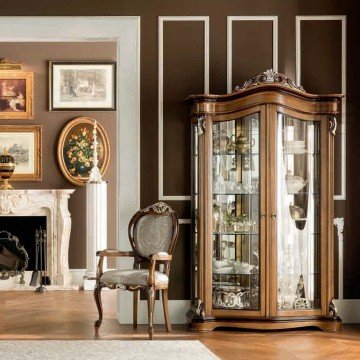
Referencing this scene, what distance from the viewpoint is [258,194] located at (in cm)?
701

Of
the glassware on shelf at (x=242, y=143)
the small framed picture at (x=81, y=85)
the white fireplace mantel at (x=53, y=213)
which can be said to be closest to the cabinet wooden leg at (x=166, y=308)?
the glassware on shelf at (x=242, y=143)

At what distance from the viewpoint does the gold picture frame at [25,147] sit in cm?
1073

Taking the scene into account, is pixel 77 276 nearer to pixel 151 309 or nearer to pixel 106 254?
pixel 106 254

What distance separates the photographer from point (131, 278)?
6762 mm

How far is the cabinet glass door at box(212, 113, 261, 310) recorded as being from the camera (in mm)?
7023

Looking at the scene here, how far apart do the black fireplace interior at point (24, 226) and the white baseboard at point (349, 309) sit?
14.9 ft

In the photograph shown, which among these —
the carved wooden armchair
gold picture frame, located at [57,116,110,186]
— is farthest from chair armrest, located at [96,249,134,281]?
gold picture frame, located at [57,116,110,186]

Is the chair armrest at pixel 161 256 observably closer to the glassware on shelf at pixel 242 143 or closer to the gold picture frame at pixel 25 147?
the glassware on shelf at pixel 242 143

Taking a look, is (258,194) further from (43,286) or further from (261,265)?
(43,286)

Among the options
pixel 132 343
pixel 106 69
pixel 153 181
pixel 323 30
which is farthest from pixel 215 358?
pixel 106 69

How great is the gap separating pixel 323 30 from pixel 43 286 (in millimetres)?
4833

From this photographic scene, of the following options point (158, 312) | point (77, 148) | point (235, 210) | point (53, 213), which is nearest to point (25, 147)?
point (77, 148)

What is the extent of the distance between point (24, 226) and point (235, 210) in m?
4.42

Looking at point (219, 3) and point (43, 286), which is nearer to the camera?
point (219, 3)
